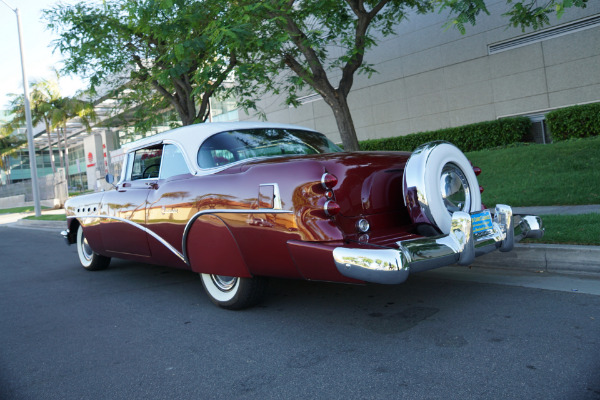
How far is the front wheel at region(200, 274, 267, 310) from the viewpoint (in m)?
3.87

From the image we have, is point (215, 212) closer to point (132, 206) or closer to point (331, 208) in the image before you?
point (331, 208)

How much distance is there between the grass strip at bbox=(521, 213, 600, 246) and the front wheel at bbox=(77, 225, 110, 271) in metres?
5.29

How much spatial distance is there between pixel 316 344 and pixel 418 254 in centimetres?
91

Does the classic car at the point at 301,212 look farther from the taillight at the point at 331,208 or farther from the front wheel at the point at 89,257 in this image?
the front wheel at the point at 89,257

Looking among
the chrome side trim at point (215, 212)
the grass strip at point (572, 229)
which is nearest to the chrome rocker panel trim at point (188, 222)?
the chrome side trim at point (215, 212)

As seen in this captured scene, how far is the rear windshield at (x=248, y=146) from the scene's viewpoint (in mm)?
4207

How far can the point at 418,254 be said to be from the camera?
9.96ft

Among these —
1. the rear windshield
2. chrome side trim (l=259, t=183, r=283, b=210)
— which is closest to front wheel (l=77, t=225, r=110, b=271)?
A: the rear windshield

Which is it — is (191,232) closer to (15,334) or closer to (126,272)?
(15,334)

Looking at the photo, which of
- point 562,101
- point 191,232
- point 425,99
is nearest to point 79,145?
point 425,99

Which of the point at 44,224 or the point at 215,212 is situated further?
the point at 44,224

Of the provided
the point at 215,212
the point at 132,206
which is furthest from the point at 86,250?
the point at 215,212

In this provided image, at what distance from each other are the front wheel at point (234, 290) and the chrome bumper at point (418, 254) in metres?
1.08

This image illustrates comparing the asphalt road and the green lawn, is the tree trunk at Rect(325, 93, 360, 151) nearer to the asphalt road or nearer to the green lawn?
the green lawn
